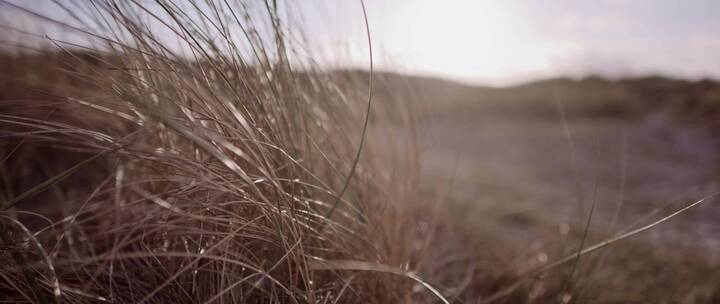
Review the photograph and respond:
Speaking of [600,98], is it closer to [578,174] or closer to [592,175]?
[592,175]

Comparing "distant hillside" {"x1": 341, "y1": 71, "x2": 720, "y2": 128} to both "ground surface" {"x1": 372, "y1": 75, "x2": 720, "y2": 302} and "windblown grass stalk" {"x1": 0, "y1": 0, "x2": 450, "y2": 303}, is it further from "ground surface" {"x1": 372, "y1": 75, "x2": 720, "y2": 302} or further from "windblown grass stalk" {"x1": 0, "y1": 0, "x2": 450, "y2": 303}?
"windblown grass stalk" {"x1": 0, "y1": 0, "x2": 450, "y2": 303}

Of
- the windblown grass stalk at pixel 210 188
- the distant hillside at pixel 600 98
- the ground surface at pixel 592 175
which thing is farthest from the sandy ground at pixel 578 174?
the windblown grass stalk at pixel 210 188

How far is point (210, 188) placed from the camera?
2.08ft

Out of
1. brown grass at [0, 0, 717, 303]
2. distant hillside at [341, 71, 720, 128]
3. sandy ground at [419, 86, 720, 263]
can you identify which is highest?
brown grass at [0, 0, 717, 303]

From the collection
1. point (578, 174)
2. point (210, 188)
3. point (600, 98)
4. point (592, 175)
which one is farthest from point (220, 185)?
point (600, 98)

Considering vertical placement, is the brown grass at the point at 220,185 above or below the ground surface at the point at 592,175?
above

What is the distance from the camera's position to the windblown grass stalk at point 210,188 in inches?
25.0

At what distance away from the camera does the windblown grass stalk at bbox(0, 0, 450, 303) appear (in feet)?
2.09

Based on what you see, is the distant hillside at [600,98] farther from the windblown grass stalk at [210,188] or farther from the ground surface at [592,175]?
the windblown grass stalk at [210,188]

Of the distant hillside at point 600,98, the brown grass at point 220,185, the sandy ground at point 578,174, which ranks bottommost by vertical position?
the sandy ground at point 578,174

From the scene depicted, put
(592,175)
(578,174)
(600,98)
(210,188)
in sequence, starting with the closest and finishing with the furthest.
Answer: (210,188) < (578,174) < (592,175) < (600,98)

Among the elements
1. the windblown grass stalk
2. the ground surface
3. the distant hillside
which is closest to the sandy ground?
the ground surface

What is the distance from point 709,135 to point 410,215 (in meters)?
4.41

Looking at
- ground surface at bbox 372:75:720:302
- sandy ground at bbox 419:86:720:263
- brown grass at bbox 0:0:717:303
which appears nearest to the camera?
brown grass at bbox 0:0:717:303
